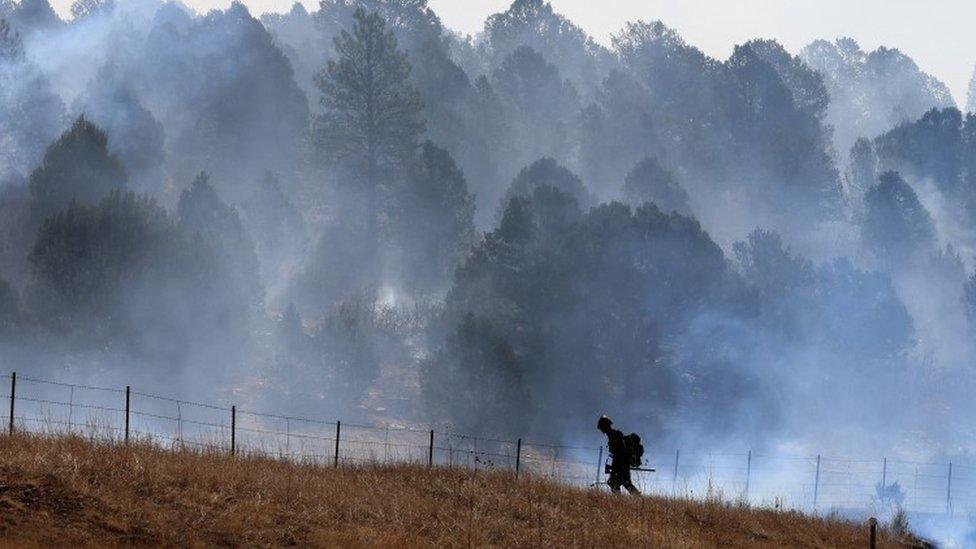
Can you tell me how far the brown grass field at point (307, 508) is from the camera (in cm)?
1538

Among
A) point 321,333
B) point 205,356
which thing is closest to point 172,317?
point 205,356

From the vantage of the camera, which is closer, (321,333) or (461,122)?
(321,333)

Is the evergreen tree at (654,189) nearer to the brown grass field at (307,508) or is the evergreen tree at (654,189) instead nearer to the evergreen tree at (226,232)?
the evergreen tree at (226,232)

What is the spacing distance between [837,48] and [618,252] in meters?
127

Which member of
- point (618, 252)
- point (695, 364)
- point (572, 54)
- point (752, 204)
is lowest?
point (695, 364)

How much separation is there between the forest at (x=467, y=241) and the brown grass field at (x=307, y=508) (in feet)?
107

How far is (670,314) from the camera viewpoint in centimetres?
6141

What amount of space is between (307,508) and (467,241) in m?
56.0

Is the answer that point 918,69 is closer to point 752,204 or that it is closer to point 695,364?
point 752,204

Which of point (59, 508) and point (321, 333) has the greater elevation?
point (321, 333)

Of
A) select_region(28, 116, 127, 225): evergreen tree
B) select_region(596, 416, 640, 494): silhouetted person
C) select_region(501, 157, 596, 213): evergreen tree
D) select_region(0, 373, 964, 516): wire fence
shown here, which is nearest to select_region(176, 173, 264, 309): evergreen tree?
select_region(28, 116, 127, 225): evergreen tree

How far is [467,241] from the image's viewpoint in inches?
2876

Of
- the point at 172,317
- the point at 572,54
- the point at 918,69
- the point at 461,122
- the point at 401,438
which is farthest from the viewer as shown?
the point at 918,69

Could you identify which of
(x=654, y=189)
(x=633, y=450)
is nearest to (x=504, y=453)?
(x=654, y=189)
